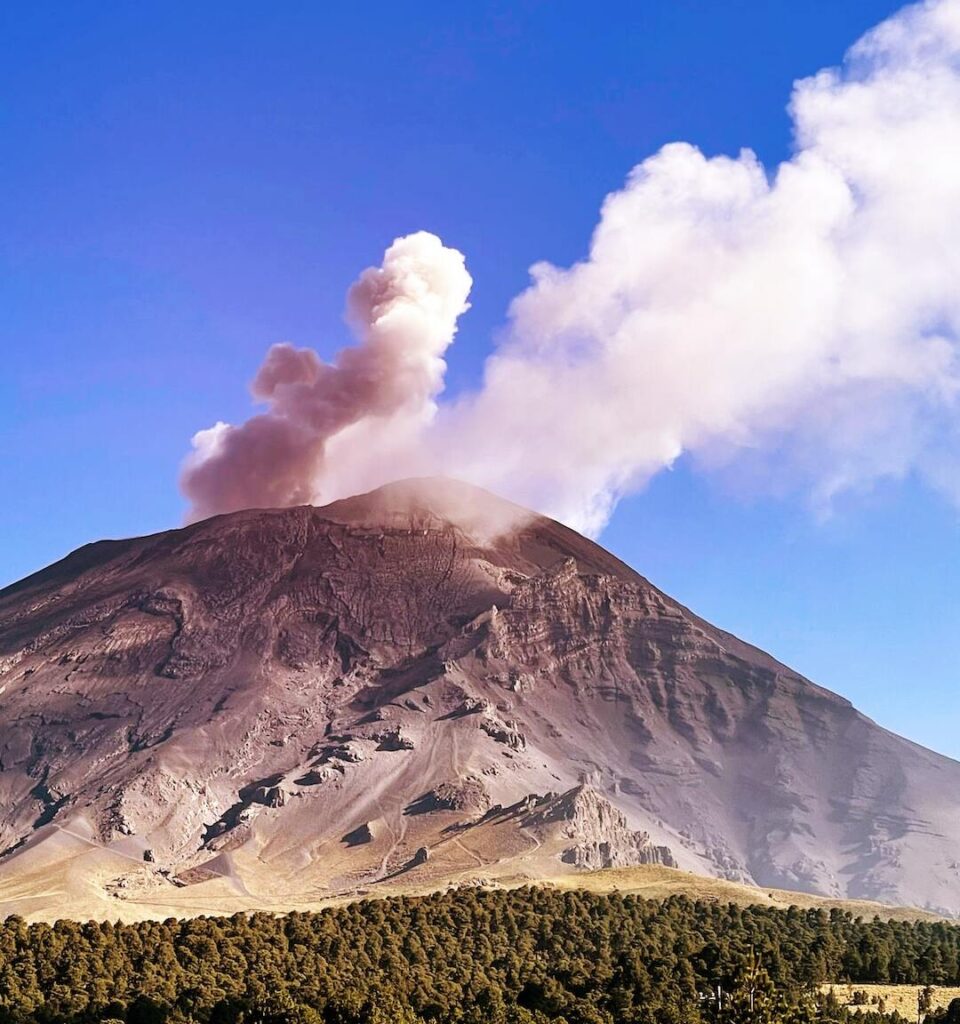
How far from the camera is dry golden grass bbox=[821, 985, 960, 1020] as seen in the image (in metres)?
118

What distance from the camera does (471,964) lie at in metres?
134

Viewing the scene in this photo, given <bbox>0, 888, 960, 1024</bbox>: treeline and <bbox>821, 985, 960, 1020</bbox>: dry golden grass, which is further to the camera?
<bbox>821, 985, 960, 1020</bbox>: dry golden grass

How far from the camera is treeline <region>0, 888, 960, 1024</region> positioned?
108 meters

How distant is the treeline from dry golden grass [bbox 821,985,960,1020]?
8.17 ft

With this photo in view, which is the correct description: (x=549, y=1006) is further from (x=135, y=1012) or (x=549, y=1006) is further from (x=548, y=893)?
(x=548, y=893)

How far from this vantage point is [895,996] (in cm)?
12356

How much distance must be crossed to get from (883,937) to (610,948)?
29008 millimetres

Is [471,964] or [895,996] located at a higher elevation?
[895,996]

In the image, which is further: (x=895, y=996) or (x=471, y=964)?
(x=471, y=964)

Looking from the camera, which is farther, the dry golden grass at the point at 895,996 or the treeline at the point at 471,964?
the dry golden grass at the point at 895,996

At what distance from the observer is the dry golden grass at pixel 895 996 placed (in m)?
118

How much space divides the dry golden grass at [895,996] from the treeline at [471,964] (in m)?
2.49

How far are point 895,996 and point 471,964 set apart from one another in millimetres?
39118

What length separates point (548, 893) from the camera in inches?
6639
